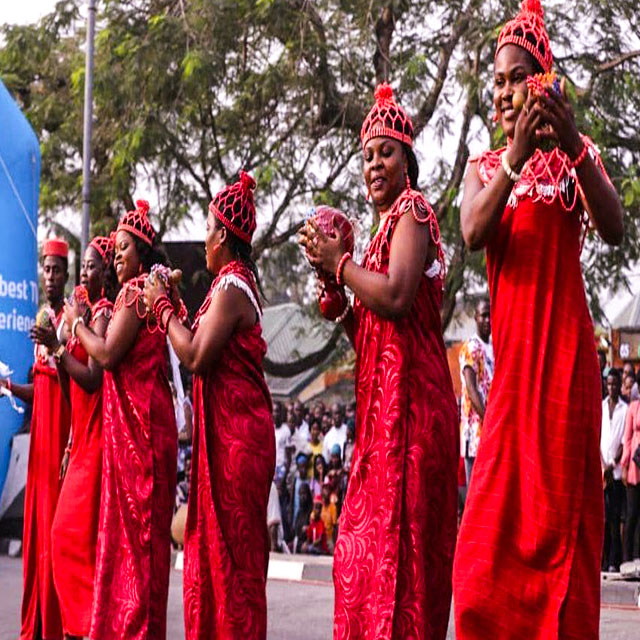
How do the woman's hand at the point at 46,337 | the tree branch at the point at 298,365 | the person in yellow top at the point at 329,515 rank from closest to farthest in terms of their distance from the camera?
the woman's hand at the point at 46,337 < the person in yellow top at the point at 329,515 < the tree branch at the point at 298,365

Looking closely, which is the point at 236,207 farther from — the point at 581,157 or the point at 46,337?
the point at 581,157

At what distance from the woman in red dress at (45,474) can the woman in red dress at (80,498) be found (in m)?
0.37

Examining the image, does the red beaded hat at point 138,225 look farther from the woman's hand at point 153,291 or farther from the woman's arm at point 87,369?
the woman's hand at point 153,291

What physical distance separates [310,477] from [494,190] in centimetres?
1135

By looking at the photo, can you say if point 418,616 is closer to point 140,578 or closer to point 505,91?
point 505,91

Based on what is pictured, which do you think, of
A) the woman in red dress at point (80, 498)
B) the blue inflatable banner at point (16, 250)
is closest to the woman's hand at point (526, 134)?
the woman in red dress at point (80, 498)

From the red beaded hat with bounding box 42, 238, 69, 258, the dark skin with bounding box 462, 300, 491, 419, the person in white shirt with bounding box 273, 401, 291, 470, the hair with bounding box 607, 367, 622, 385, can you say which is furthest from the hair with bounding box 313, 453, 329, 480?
the red beaded hat with bounding box 42, 238, 69, 258

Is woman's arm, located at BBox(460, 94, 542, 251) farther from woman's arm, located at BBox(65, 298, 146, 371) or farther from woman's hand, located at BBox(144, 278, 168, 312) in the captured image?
woman's arm, located at BBox(65, 298, 146, 371)

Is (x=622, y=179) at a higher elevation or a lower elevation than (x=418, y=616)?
higher

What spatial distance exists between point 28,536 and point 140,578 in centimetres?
161

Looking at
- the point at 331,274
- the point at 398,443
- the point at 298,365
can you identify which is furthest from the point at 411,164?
the point at 298,365

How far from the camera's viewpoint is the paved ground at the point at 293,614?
23.9 ft

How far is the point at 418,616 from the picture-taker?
397 centimetres

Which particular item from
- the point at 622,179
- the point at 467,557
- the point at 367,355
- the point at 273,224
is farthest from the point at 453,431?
the point at 273,224
